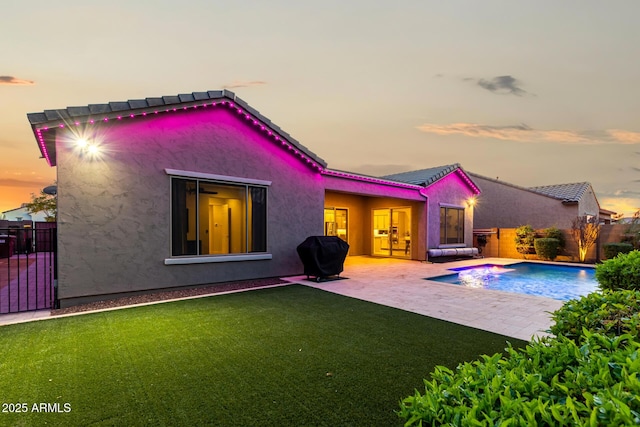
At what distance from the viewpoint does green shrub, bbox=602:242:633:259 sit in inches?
530

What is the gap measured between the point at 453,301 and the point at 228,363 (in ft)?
16.9

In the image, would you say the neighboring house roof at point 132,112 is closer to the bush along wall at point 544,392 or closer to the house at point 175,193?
the house at point 175,193

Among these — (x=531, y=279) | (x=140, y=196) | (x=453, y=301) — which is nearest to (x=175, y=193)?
(x=140, y=196)

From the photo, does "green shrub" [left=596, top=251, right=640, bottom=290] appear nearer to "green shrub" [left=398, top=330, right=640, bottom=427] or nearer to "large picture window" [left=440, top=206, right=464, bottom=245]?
"green shrub" [left=398, top=330, right=640, bottom=427]

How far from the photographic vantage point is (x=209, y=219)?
810 cm

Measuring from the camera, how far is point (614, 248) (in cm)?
1380

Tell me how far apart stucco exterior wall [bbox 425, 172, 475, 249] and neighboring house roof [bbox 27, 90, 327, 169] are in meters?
8.55

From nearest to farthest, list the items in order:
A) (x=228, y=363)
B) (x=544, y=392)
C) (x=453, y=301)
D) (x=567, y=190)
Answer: (x=544, y=392), (x=228, y=363), (x=453, y=301), (x=567, y=190)

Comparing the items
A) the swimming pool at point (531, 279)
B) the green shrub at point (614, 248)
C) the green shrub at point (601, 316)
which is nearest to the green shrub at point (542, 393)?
the green shrub at point (601, 316)

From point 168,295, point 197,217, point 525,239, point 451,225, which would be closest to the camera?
point 168,295

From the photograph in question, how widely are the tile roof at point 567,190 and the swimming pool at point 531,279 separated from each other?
8316mm

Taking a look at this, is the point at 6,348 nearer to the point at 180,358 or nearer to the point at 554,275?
the point at 180,358

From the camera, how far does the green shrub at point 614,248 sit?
13.5m

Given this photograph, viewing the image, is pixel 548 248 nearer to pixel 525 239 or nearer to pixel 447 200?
pixel 525 239
